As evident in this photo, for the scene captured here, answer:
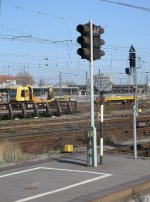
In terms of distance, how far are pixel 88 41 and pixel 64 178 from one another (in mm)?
3792

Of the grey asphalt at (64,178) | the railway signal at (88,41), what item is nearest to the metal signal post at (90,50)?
the railway signal at (88,41)

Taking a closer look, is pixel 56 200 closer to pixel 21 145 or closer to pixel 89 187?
pixel 89 187

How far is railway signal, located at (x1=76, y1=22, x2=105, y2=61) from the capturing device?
1247 cm

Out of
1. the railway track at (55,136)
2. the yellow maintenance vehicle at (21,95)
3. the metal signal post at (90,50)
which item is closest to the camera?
the metal signal post at (90,50)

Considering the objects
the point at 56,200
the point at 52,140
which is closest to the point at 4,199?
the point at 56,200

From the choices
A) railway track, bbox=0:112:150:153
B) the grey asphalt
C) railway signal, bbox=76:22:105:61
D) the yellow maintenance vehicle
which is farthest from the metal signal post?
the yellow maintenance vehicle

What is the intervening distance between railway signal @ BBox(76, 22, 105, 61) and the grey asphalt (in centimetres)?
289

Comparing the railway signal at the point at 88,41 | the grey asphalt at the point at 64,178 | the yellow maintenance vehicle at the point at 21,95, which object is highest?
the railway signal at the point at 88,41

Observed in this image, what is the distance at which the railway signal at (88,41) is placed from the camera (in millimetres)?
12469

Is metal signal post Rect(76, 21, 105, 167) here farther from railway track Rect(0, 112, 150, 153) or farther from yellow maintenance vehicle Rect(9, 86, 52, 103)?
yellow maintenance vehicle Rect(9, 86, 52, 103)

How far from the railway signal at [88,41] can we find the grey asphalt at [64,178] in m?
2.89

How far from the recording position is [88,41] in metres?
12.5

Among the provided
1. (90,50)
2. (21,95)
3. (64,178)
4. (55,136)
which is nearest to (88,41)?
(90,50)

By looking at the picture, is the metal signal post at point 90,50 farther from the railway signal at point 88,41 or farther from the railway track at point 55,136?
the railway track at point 55,136
